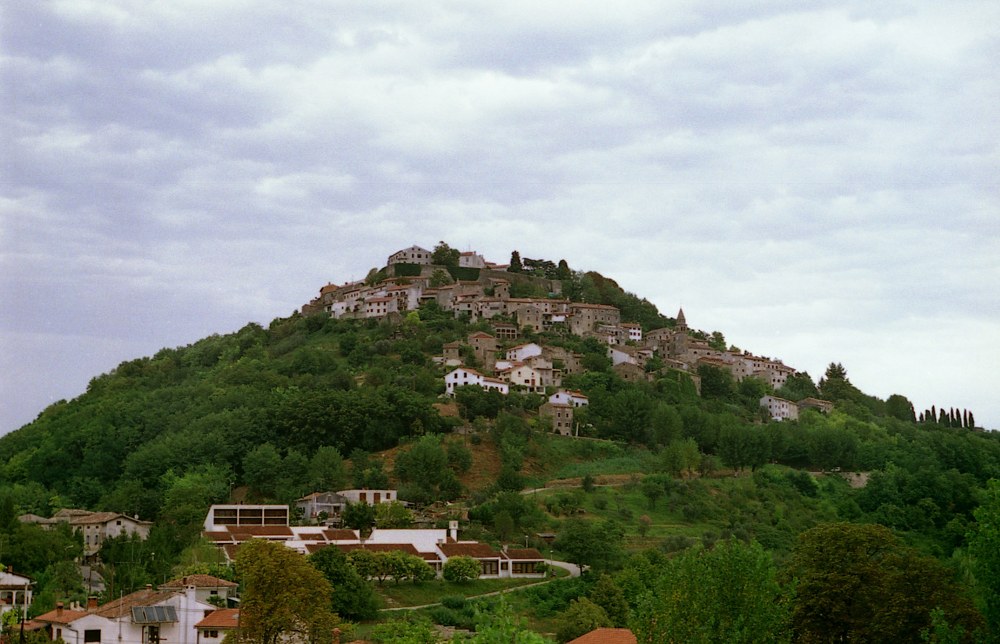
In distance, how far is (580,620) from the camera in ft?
136

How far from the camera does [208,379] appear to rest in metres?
81.7

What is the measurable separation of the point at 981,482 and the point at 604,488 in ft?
75.6

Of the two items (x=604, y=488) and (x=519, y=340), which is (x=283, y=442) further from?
(x=519, y=340)

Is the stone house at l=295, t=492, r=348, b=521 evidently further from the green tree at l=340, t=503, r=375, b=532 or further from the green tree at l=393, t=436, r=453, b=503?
the green tree at l=393, t=436, r=453, b=503

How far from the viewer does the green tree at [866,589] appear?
29.2m

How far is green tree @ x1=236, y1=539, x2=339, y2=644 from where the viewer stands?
33.4 metres

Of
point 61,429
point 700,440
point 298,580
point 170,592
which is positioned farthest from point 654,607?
point 61,429

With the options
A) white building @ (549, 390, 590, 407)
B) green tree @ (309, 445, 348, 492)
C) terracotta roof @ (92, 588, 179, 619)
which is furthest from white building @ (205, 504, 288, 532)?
white building @ (549, 390, 590, 407)

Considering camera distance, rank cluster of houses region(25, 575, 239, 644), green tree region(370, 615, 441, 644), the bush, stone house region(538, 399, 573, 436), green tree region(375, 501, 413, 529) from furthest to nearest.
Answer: stone house region(538, 399, 573, 436) < green tree region(375, 501, 413, 529) < the bush < cluster of houses region(25, 575, 239, 644) < green tree region(370, 615, 441, 644)

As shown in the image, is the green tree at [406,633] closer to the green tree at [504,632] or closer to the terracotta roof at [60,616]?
the green tree at [504,632]

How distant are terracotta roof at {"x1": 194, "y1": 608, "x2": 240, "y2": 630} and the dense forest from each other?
6242mm

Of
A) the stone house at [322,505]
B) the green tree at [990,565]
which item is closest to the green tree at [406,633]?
the green tree at [990,565]

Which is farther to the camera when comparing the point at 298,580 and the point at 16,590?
the point at 16,590

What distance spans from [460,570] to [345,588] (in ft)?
25.3
